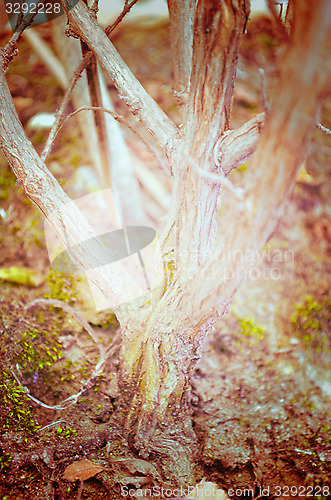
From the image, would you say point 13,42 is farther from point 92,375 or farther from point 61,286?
point 92,375

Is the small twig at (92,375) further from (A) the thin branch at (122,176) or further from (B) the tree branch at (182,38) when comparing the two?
(B) the tree branch at (182,38)

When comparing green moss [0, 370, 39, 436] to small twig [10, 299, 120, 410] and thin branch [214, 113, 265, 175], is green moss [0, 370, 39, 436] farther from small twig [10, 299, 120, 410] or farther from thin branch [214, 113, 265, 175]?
thin branch [214, 113, 265, 175]

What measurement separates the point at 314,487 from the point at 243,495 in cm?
19

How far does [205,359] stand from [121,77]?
3.20ft

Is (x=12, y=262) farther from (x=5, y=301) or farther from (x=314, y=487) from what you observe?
(x=314, y=487)

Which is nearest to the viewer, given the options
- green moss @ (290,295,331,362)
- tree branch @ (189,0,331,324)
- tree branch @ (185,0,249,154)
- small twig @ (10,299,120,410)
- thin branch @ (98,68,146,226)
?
tree branch @ (189,0,331,324)

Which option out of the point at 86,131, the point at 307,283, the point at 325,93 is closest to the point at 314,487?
the point at 307,283

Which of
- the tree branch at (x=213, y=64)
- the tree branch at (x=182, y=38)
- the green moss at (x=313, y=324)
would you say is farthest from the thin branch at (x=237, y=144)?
the green moss at (x=313, y=324)

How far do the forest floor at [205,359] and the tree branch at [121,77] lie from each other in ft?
1.32

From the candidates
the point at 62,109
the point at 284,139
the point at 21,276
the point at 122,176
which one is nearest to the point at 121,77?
the point at 62,109

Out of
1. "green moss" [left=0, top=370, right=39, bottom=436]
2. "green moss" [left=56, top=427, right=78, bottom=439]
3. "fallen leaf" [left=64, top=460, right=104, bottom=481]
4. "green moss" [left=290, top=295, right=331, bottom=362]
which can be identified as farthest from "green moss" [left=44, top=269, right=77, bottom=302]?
"green moss" [left=290, top=295, right=331, bottom=362]

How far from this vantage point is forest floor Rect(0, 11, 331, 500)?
0.84m

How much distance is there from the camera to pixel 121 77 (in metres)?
0.80

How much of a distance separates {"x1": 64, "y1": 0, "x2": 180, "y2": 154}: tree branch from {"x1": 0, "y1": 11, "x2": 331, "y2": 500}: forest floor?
0.40 meters
